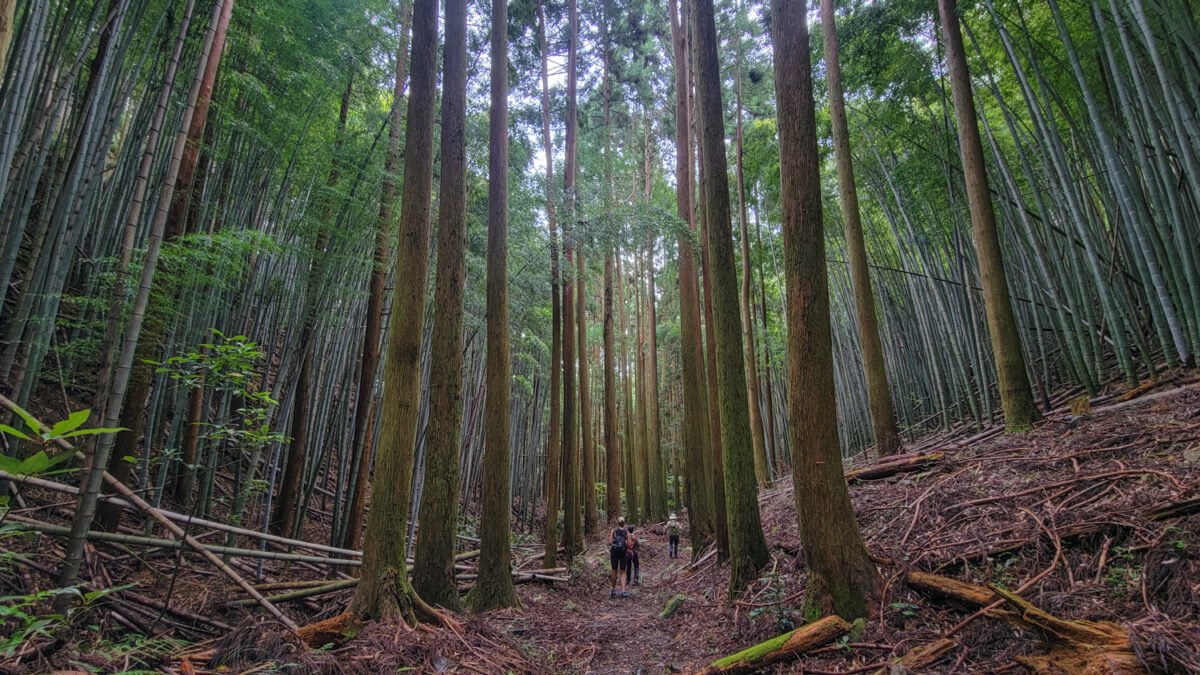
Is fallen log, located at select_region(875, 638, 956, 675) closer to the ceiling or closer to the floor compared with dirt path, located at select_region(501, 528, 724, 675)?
closer to the ceiling

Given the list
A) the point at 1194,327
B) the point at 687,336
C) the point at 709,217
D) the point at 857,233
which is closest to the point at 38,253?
the point at 709,217

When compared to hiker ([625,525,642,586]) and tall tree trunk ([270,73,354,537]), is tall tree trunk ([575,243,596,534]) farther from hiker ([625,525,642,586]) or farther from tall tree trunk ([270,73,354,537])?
tall tree trunk ([270,73,354,537])

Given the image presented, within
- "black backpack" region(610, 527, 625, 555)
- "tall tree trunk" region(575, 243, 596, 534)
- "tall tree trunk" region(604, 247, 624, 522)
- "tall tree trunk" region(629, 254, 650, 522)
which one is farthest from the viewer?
"tall tree trunk" region(629, 254, 650, 522)

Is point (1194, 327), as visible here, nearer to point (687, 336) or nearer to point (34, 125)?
point (687, 336)

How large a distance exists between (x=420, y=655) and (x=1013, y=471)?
3.97 meters

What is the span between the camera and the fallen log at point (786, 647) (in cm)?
265

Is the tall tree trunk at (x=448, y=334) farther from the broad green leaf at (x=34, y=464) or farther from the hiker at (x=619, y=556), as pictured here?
the broad green leaf at (x=34, y=464)

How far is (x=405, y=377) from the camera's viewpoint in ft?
12.1

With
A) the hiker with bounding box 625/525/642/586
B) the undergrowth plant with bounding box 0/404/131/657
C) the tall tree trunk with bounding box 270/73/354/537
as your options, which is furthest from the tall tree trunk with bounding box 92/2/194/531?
the hiker with bounding box 625/525/642/586

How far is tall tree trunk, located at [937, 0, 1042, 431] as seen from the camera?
4.52m

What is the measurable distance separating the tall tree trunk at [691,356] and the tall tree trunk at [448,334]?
10.0ft

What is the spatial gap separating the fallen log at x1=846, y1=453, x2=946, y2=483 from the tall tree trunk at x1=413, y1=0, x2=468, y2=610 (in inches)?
143

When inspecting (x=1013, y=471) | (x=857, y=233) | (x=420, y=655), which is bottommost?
(x=420, y=655)

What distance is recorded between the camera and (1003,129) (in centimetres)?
871
